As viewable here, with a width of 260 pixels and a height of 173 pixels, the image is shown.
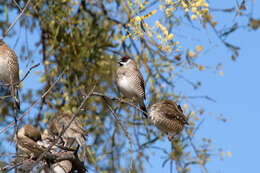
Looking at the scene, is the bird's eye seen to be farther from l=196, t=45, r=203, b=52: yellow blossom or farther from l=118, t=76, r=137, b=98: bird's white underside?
l=196, t=45, r=203, b=52: yellow blossom

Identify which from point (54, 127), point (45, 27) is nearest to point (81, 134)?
point (54, 127)

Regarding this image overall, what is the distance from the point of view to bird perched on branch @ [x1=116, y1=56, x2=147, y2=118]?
3.58 meters

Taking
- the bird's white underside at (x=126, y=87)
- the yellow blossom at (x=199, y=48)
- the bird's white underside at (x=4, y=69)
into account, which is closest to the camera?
the yellow blossom at (x=199, y=48)

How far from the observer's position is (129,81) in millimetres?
3629

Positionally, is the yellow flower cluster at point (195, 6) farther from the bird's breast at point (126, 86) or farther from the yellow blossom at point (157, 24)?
the bird's breast at point (126, 86)

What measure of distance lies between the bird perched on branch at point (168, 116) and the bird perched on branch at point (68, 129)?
50 centimetres

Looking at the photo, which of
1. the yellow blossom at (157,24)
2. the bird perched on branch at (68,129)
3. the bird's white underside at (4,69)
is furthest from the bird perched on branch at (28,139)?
the yellow blossom at (157,24)

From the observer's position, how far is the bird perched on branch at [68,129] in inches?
99.3

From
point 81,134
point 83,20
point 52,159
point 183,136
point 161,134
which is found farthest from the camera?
point 83,20

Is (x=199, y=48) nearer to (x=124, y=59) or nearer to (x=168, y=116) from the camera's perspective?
(x=168, y=116)

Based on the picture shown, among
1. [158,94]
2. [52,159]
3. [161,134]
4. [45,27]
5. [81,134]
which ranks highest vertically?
[45,27]

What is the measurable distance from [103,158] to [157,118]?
475 mm

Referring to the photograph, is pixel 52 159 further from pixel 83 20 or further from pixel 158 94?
pixel 83 20

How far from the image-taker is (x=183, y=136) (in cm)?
280
